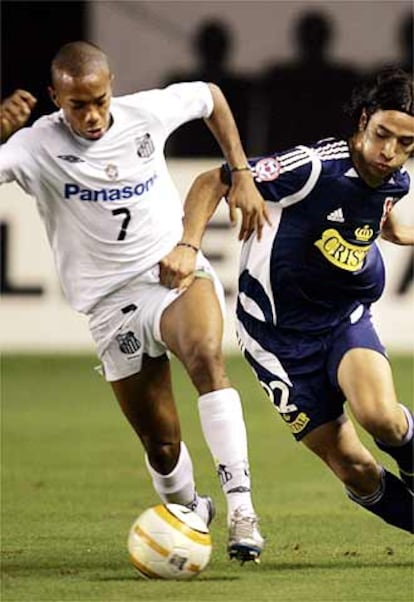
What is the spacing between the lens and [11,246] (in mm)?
17531

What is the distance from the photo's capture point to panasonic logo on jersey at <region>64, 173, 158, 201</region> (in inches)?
335

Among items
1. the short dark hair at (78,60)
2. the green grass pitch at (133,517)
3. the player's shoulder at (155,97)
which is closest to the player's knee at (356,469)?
the green grass pitch at (133,517)

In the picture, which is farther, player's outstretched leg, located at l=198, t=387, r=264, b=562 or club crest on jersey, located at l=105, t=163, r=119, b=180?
club crest on jersey, located at l=105, t=163, r=119, b=180

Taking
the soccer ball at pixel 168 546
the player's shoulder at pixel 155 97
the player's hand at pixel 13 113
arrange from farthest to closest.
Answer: the player's shoulder at pixel 155 97 → the player's hand at pixel 13 113 → the soccer ball at pixel 168 546

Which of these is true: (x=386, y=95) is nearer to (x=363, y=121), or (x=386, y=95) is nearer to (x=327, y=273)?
(x=363, y=121)

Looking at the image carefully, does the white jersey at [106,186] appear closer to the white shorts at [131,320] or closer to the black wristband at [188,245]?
the white shorts at [131,320]

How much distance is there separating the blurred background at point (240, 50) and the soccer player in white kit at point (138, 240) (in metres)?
9.26

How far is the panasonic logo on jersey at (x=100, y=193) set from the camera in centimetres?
851

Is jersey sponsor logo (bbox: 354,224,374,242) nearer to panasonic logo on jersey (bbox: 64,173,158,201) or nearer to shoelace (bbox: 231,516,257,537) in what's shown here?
panasonic logo on jersey (bbox: 64,173,158,201)

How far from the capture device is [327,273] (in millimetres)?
8438

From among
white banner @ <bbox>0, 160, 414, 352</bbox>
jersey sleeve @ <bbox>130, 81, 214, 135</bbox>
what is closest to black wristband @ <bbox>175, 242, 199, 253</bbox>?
jersey sleeve @ <bbox>130, 81, 214, 135</bbox>

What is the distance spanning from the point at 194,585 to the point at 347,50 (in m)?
11.7

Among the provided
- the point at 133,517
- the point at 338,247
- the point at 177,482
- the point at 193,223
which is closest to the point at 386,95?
the point at 338,247

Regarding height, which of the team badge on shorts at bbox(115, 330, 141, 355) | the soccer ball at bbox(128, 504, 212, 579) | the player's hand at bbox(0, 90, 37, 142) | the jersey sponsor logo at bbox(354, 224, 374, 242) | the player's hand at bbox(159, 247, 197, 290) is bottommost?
the soccer ball at bbox(128, 504, 212, 579)
